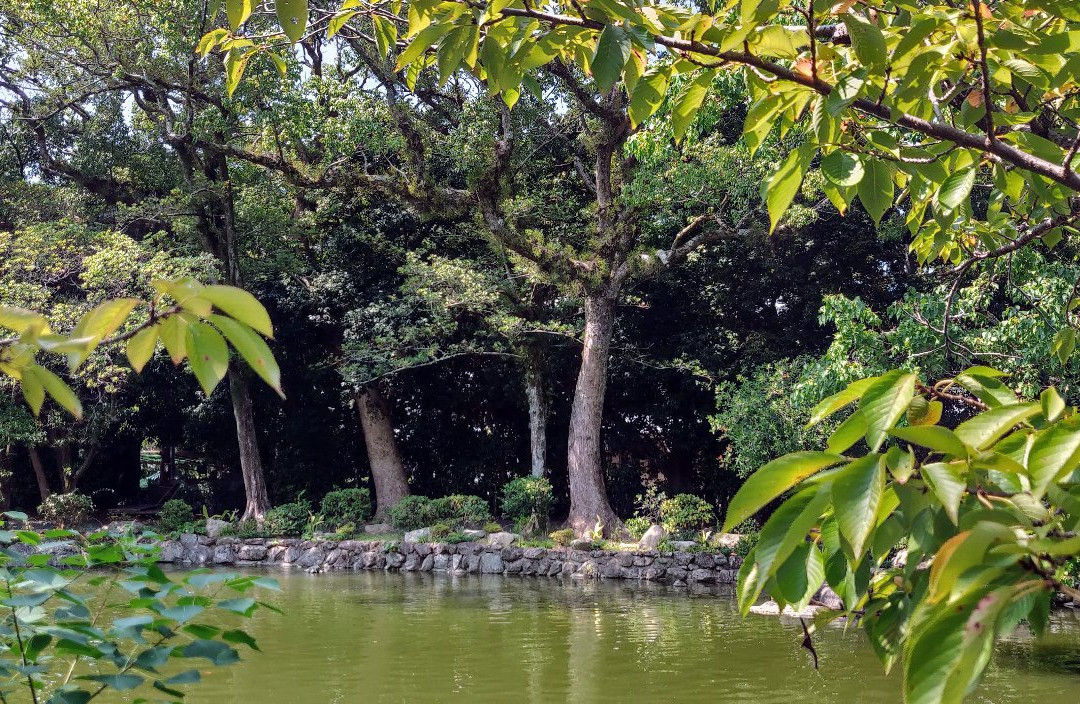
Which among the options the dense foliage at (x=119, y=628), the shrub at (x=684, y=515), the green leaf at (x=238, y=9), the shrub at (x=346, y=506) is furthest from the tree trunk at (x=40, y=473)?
the green leaf at (x=238, y=9)

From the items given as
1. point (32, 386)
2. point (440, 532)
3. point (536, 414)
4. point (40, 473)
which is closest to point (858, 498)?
point (32, 386)

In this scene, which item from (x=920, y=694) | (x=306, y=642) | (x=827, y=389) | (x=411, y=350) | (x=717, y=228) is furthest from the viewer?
(x=411, y=350)

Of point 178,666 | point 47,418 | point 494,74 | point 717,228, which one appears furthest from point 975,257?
point 47,418

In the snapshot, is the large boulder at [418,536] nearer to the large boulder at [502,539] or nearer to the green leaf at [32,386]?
the large boulder at [502,539]

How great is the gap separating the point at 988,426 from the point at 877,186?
28.9 inches

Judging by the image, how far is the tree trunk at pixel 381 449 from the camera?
49.9 feet

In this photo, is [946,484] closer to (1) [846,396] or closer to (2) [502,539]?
(1) [846,396]

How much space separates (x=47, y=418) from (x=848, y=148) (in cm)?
1523

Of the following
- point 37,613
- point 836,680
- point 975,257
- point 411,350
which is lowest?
point 836,680

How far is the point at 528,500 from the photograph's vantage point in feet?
42.4

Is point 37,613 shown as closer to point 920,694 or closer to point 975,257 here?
point 920,694

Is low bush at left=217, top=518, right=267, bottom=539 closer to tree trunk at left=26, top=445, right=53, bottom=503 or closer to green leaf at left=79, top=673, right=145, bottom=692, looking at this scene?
tree trunk at left=26, top=445, right=53, bottom=503

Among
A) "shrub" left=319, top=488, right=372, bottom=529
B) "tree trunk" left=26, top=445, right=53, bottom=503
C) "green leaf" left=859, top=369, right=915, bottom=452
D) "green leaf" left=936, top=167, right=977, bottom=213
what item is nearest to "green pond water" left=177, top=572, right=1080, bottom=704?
"green leaf" left=936, top=167, right=977, bottom=213

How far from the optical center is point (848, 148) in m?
1.50
